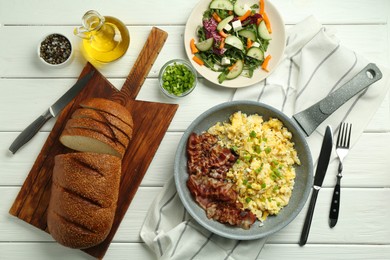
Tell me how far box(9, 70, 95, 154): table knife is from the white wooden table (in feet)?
0.16

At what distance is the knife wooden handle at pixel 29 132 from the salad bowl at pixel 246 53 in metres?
1.00

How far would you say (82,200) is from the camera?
2691mm

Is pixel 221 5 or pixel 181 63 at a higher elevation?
pixel 221 5

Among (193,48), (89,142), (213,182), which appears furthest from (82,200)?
(193,48)

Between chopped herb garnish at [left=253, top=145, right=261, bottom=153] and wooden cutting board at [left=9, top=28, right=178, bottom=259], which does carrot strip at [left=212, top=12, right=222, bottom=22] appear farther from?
chopped herb garnish at [left=253, top=145, right=261, bottom=153]

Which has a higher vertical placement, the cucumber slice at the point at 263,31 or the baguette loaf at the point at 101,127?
the cucumber slice at the point at 263,31

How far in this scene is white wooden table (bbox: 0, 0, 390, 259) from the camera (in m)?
2.97

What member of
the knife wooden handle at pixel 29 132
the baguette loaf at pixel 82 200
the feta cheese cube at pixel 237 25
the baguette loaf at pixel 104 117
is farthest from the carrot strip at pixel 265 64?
the knife wooden handle at pixel 29 132

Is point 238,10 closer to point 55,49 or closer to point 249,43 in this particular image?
point 249,43

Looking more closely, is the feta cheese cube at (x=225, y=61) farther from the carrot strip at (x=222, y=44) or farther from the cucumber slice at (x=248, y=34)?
the cucumber slice at (x=248, y=34)

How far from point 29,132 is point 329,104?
190cm

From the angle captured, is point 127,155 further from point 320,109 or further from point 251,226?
point 320,109

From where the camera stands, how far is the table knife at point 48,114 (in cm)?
300

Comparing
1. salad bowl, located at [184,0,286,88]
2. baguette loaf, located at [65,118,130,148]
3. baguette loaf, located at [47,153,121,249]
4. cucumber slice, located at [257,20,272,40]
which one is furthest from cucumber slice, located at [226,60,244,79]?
baguette loaf, located at [47,153,121,249]
